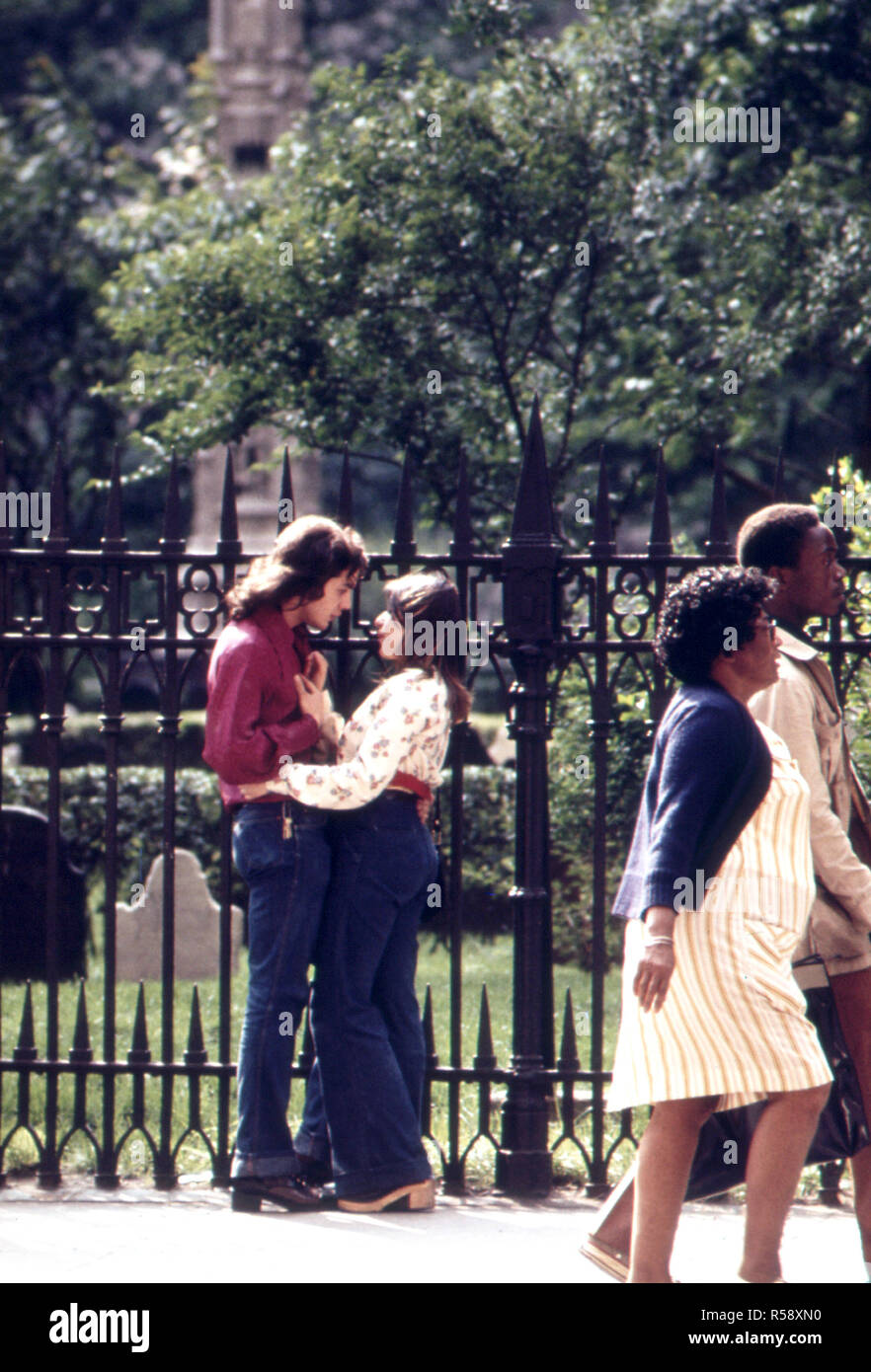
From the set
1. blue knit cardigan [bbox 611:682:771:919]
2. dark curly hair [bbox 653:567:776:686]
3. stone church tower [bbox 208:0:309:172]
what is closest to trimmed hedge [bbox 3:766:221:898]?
stone church tower [bbox 208:0:309:172]

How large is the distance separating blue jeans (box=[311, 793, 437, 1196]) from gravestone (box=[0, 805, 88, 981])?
3.84 metres

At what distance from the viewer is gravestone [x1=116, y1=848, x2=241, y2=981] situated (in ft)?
29.0

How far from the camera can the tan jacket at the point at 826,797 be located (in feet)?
13.4

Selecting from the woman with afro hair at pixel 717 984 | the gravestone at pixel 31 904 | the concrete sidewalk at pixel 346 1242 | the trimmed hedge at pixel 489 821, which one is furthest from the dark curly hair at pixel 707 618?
the gravestone at pixel 31 904

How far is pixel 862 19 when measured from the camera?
9.30 meters

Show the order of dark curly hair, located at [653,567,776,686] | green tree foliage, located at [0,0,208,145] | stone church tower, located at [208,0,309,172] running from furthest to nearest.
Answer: green tree foliage, located at [0,0,208,145] < stone church tower, located at [208,0,309,172] < dark curly hair, located at [653,567,776,686]

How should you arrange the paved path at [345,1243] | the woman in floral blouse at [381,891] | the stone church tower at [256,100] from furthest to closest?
1. the stone church tower at [256,100]
2. the woman in floral blouse at [381,891]
3. the paved path at [345,1243]

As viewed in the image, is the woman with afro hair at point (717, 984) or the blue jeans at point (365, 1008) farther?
the blue jeans at point (365, 1008)

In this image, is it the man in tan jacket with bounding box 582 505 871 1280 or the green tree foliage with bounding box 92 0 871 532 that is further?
the green tree foliage with bounding box 92 0 871 532

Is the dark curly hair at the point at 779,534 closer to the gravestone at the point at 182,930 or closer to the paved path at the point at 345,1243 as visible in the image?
the paved path at the point at 345,1243

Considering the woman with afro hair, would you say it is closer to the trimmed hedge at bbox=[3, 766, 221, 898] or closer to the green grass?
the green grass

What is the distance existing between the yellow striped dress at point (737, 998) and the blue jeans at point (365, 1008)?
1192mm

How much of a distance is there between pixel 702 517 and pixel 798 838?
60.5ft

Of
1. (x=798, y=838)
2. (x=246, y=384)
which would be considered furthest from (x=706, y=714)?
(x=246, y=384)
